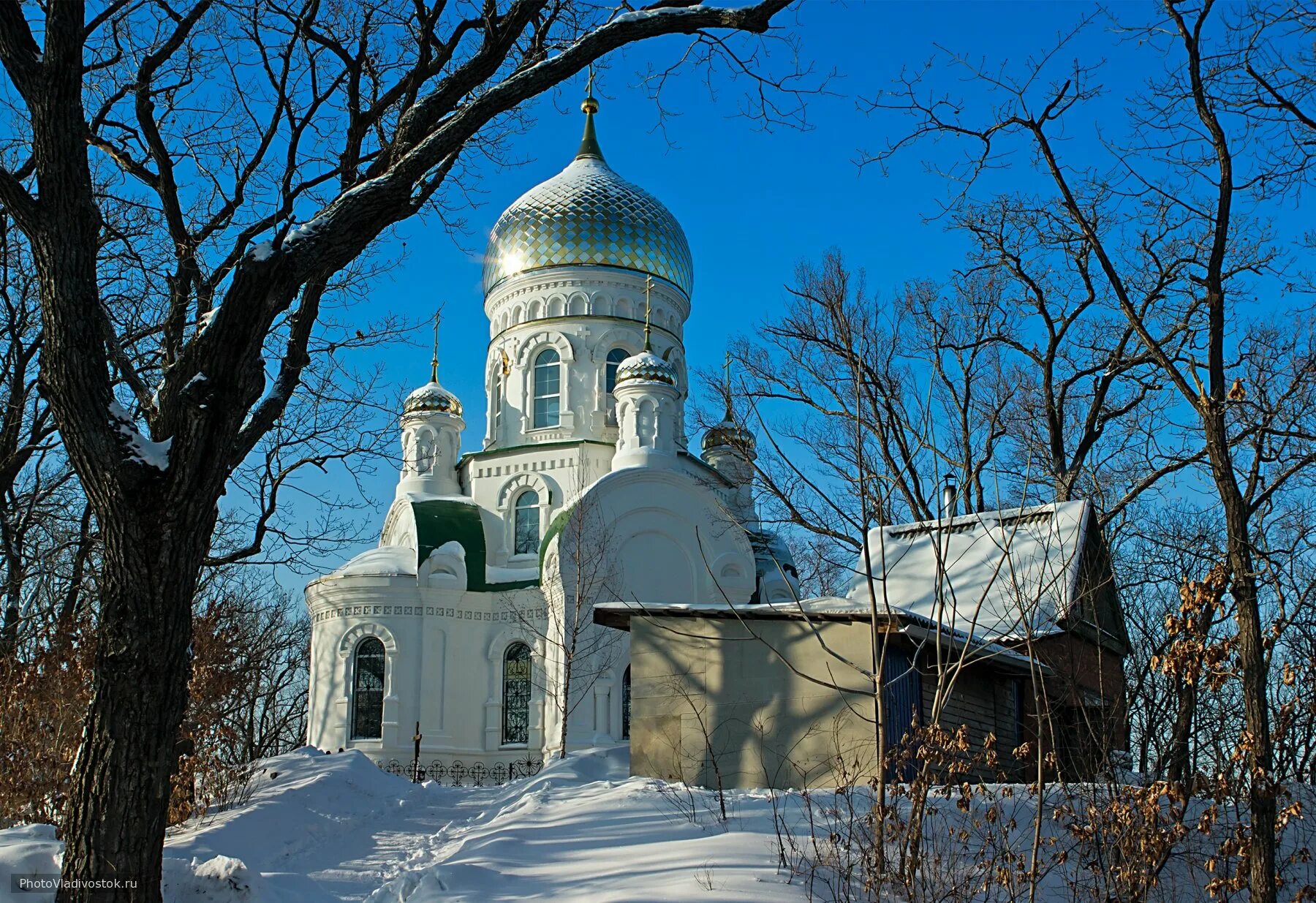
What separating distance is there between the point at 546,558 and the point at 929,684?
1141cm

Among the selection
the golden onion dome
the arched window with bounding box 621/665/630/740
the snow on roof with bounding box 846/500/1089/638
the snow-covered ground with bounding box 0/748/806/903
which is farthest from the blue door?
the golden onion dome

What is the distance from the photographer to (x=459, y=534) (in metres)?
24.3

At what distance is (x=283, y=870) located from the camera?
8336mm

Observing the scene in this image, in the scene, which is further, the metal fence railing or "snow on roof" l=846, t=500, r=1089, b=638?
the metal fence railing

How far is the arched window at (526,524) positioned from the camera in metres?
25.1

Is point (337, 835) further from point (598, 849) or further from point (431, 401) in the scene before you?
point (431, 401)

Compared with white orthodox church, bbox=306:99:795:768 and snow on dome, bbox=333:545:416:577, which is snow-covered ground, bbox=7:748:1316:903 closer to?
white orthodox church, bbox=306:99:795:768

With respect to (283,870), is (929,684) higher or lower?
higher

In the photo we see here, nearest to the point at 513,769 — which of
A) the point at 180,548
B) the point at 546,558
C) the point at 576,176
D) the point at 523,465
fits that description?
the point at 546,558

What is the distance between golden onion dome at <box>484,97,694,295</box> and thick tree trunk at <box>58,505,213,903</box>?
22.5 m

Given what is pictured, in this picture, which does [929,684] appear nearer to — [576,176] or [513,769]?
[513,769]

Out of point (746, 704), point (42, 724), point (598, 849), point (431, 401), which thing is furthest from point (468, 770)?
point (598, 849)

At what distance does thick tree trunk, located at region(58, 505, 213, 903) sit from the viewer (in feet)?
17.4

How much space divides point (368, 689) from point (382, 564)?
2275 mm
